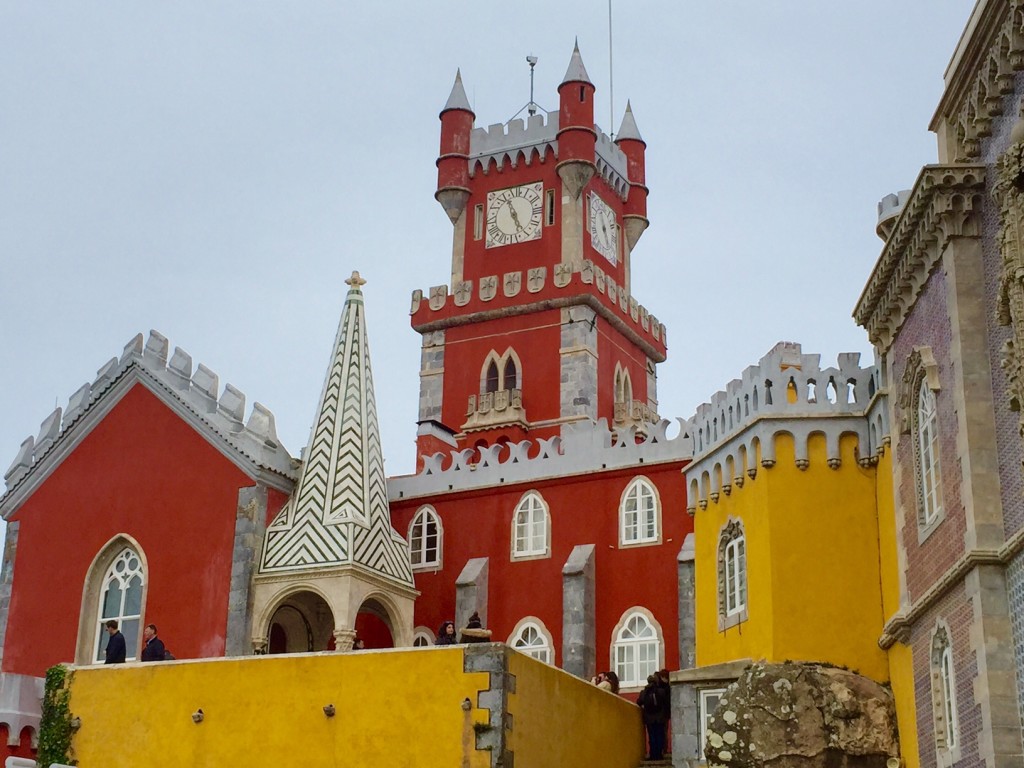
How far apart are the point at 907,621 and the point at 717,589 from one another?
5.74 m

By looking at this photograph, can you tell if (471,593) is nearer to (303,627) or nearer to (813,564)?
(303,627)

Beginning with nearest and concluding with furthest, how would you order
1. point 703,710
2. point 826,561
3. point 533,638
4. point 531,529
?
point 826,561, point 703,710, point 533,638, point 531,529

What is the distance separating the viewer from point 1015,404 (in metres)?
16.7

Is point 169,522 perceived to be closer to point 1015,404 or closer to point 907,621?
point 907,621

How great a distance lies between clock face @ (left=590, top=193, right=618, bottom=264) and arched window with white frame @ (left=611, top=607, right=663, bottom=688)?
1762 centimetres

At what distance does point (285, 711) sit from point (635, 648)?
9245 mm

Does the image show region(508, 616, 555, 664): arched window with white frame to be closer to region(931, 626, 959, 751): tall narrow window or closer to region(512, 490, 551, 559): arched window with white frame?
region(512, 490, 551, 559): arched window with white frame

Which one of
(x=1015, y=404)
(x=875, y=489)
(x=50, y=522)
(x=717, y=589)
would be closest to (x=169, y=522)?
(x=50, y=522)

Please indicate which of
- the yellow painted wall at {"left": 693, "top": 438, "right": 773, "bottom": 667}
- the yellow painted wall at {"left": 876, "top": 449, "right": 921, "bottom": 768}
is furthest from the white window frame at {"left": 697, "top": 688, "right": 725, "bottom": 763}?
the yellow painted wall at {"left": 876, "top": 449, "right": 921, "bottom": 768}

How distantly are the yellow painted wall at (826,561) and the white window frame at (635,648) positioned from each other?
20.0 feet

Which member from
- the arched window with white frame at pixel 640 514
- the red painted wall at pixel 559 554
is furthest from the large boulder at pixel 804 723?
the arched window with white frame at pixel 640 514

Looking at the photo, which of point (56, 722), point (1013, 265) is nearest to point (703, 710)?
point (56, 722)

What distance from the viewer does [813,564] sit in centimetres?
2398

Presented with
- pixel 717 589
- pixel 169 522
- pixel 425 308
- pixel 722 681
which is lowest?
pixel 722 681
